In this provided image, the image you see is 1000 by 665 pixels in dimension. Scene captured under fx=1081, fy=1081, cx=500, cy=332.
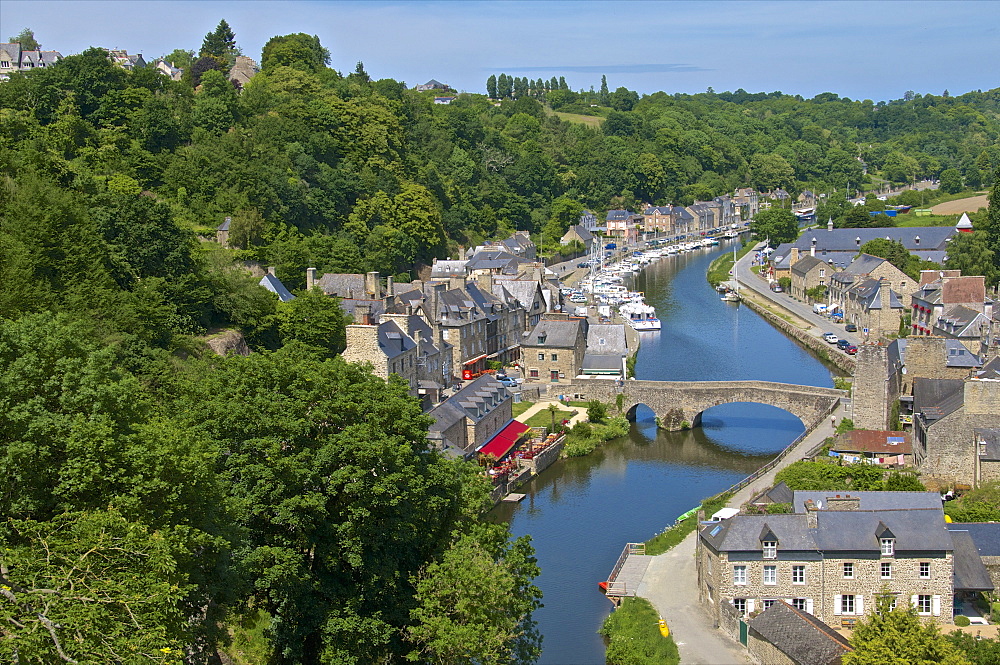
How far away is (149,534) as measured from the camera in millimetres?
14078

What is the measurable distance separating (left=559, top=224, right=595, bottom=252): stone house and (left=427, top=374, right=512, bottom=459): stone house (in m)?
55.2

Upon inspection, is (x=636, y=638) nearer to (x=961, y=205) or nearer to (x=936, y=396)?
(x=936, y=396)

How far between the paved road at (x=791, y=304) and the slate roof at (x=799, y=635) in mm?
30768

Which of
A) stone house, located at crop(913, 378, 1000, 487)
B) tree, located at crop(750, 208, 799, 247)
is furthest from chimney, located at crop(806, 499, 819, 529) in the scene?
tree, located at crop(750, 208, 799, 247)

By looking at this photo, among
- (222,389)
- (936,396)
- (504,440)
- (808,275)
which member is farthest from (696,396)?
(808,275)

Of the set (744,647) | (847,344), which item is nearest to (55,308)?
(744,647)

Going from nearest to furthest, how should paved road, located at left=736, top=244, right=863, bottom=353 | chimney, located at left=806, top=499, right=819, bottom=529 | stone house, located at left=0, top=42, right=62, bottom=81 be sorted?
chimney, located at left=806, top=499, right=819, bottom=529, paved road, located at left=736, top=244, right=863, bottom=353, stone house, located at left=0, top=42, right=62, bottom=81

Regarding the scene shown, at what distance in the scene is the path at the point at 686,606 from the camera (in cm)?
2262

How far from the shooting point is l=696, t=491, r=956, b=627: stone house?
23422 mm

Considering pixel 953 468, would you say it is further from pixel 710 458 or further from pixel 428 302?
pixel 428 302

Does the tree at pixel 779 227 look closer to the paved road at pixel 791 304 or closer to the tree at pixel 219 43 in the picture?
the paved road at pixel 791 304

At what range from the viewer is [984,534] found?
2533 cm

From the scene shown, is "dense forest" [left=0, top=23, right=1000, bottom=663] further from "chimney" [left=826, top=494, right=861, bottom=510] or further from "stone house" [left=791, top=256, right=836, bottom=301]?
"stone house" [left=791, top=256, right=836, bottom=301]

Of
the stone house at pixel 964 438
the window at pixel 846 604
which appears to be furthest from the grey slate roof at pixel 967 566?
the stone house at pixel 964 438
